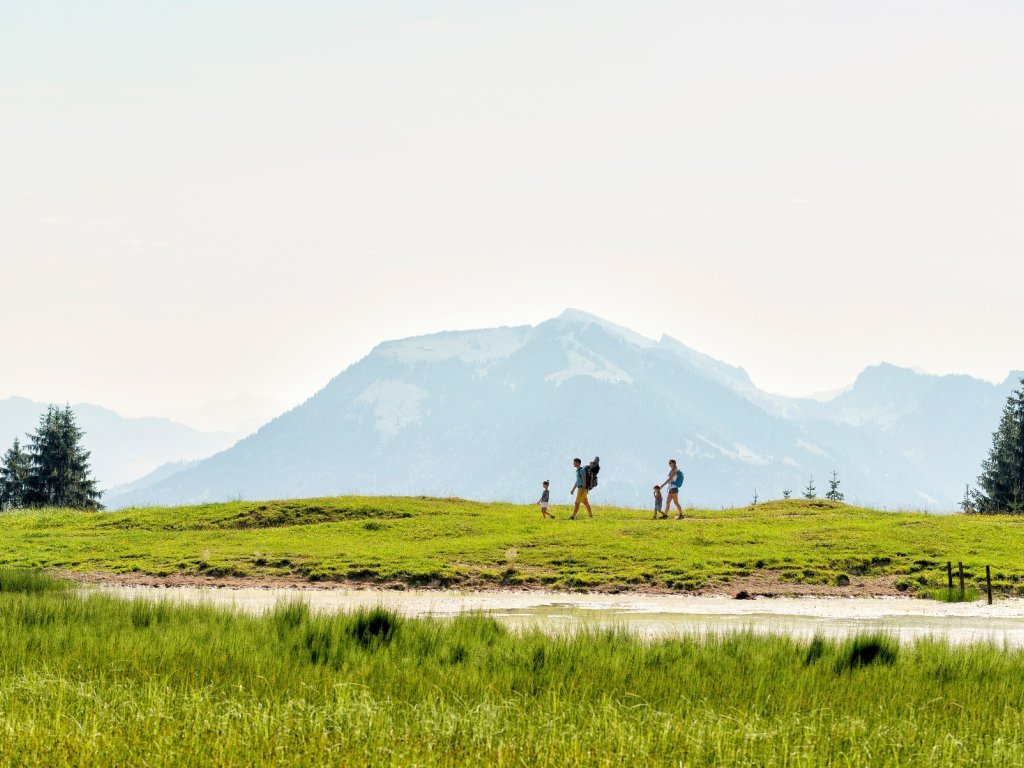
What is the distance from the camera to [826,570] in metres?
35.9

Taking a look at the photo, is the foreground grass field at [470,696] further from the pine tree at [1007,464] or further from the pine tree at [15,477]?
the pine tree at [15,477]

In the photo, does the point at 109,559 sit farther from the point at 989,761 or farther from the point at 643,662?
the point at 989,761

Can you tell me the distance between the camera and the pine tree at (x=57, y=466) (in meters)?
105

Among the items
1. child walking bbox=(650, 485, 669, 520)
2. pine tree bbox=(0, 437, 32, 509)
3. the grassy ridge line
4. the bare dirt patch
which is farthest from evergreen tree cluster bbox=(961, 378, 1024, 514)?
pine tree bbox=(0, 437, 32, 509)

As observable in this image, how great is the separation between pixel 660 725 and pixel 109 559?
32594 millimetres

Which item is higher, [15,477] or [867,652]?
[15,477]

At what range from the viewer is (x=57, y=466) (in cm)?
10619

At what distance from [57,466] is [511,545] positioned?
257 feet

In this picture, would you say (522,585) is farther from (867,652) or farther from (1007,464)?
(1007,464)

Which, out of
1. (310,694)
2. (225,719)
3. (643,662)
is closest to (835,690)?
(643,662)

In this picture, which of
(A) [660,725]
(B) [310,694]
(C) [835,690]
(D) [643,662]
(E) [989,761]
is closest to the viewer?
(E) [989,761]

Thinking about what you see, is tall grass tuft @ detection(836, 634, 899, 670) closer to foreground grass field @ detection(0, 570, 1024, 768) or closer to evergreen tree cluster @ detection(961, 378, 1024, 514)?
foreground grass field @ detection(0, 570, 1024, 768)

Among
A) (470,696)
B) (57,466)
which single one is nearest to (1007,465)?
(57,466)

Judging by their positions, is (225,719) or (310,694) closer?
(225,719)
